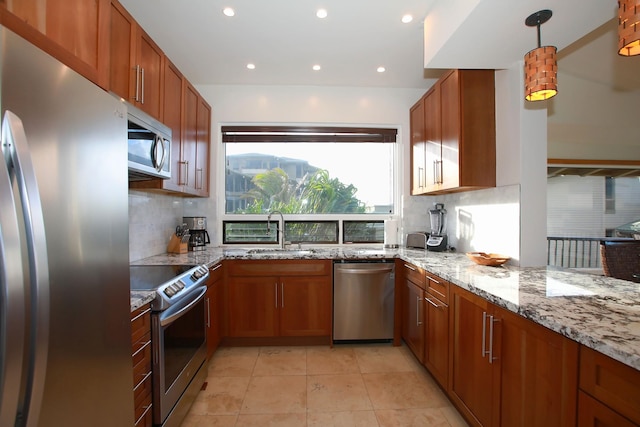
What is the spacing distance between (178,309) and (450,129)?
8.05 feet

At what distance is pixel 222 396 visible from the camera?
2076mm

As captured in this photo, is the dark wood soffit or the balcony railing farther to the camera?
the balcony railing

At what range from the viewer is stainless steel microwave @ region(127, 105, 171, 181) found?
1632mm

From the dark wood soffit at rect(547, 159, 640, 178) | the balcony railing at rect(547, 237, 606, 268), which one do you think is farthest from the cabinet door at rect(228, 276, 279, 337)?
the dark wood soffit at rect(547, 159, 640, 178)

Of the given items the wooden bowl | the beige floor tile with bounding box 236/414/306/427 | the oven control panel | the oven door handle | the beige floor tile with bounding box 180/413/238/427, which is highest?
the wooden bowl

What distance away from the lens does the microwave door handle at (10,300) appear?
0.59 metres

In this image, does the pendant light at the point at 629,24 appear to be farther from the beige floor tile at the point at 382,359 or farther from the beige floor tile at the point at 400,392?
the beige floor tile at the point at 382,359

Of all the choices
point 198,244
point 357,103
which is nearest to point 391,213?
point 357,103

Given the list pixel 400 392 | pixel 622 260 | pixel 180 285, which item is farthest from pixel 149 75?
pixel 622 260

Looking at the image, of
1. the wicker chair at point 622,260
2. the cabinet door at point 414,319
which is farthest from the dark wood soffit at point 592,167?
the cabinet door at point 414,319

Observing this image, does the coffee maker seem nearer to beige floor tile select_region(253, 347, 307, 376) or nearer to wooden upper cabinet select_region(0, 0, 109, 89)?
beige floor tile select_region(253, 347, 307, 376)

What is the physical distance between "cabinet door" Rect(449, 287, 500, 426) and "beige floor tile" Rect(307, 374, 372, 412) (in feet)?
2.05

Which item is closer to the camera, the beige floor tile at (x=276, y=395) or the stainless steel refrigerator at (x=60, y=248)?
the stainless steel refrigerator at (x=60, y=248)

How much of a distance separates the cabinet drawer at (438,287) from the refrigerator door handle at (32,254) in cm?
197
